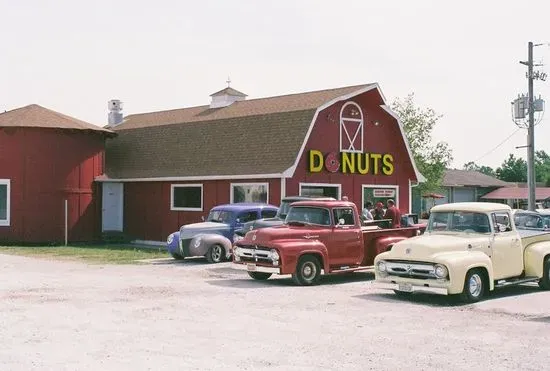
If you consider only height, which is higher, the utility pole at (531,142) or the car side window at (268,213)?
the utility pole at (531,142)

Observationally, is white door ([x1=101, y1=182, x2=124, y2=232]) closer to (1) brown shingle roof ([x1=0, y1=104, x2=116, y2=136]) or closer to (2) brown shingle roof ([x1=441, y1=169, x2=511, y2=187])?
(1) brown shingle roof ([x1=0, y1=104, x2=116, y2=136])

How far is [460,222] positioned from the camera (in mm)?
14555

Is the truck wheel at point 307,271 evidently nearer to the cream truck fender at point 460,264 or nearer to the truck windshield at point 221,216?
the cream truck fender at point 460,264

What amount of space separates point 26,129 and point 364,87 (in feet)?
45.4

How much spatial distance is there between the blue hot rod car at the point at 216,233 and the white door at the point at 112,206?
32.4ft

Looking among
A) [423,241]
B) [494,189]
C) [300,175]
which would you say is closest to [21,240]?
[300,175]

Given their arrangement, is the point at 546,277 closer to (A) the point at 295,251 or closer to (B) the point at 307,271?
(B) the point at 307,271

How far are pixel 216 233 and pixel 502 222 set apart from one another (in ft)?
32.1

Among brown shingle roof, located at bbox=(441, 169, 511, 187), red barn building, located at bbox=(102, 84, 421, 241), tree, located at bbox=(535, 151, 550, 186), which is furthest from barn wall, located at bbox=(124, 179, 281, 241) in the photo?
tree, located at bbox=(535, 151, 550, 186)

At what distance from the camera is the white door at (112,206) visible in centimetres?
3166

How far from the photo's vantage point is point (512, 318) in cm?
1176

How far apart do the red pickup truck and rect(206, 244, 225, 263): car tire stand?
14.3 ft

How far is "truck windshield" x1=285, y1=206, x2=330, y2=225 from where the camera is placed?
54.8 feet

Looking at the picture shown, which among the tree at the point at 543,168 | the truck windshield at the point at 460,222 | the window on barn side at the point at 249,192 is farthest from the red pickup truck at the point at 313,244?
the tree at the point at 543,168
